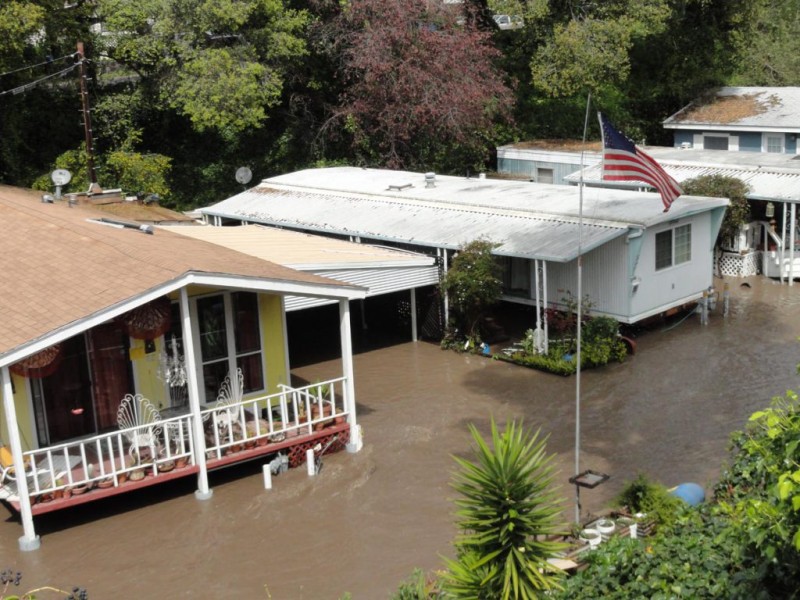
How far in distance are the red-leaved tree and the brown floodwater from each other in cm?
1494

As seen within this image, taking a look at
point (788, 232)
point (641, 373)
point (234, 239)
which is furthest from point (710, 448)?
point (788, 232)

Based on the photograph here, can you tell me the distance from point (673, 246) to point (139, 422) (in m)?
13.9

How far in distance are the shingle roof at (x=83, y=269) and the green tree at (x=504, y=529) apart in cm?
716

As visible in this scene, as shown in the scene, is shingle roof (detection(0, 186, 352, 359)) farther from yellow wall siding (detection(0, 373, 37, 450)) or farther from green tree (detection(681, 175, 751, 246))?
green tree (detection(681, 175, 751, 246))

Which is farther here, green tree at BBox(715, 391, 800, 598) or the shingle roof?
the shingle roof

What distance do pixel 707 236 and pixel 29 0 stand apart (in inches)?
908

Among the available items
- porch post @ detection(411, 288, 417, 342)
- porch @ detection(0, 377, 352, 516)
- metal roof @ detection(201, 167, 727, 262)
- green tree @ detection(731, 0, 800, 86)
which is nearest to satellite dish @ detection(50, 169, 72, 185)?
metal roof @ detection(201, 167, 727, 262)

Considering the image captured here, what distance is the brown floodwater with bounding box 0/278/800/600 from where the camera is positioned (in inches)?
553

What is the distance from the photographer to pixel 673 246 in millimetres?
24703

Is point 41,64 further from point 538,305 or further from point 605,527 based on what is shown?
point 605,527

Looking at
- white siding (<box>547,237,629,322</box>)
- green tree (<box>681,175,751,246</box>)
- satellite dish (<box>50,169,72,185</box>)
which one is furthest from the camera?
satellite dish (<box>50,169,72,185</box>)

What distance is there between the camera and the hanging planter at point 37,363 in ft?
48.9

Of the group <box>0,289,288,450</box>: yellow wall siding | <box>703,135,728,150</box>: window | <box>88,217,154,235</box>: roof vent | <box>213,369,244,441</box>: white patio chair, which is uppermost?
<box>88,217,154,235</box>: roof vent

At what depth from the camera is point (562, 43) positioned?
39.0m
